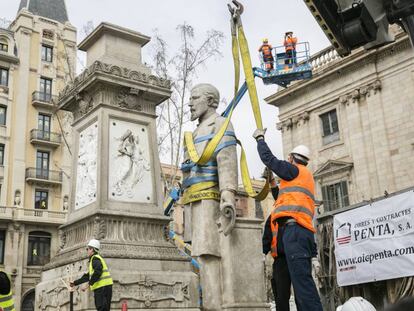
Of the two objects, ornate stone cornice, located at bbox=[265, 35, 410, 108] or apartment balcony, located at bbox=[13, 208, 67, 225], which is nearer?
ornate stone cornice, located at bbox=[265, 35, 410, 108]

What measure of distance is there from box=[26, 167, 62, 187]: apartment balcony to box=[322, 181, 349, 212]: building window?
21182 mm

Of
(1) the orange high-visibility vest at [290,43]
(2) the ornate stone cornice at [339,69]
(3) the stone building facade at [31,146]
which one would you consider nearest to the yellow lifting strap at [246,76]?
(2) the ornate stone cornice at [339,69]

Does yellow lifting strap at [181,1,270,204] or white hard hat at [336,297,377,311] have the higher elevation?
yellow lifting strap at [181,1,270,204]

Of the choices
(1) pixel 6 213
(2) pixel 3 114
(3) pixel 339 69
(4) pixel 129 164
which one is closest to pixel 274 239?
(4) pixel 129 164

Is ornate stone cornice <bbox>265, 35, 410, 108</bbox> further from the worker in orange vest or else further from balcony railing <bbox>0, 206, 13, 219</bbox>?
balcony railing <bbox>0, 206, 13, 219</bbox>

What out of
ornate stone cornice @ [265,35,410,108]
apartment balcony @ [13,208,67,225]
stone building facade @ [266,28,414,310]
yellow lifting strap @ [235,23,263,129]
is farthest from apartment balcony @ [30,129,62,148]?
yellow lifting strap @ [235,23,263,129]

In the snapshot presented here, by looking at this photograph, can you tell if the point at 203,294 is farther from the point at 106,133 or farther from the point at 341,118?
the point at 341,118

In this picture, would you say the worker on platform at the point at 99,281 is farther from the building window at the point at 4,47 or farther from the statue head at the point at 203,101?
the building window at the point at 4,47

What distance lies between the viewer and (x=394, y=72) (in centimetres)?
2325

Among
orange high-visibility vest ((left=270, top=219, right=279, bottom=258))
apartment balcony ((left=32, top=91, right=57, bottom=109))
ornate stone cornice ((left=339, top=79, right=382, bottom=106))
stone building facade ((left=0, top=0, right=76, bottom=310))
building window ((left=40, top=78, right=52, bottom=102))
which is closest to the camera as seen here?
orange high-visibility vest ((left=270, top=219, right=279, bottom=258))

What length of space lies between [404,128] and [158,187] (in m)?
16.8

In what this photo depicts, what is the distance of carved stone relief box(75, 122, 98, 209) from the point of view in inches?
317

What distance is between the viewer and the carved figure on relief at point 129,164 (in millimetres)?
8047

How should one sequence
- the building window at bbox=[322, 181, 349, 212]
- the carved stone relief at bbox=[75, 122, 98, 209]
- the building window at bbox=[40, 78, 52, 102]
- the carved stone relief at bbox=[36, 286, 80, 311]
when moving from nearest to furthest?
the carved stone relief at bbox=[36, 286, 80, 311]
the carved stone relief at bbox=[75, 122, 98, 209]
the building window at bbox=[322, 181, 349, 212]
the building window at bbox=[40, 78, 52, 102]
